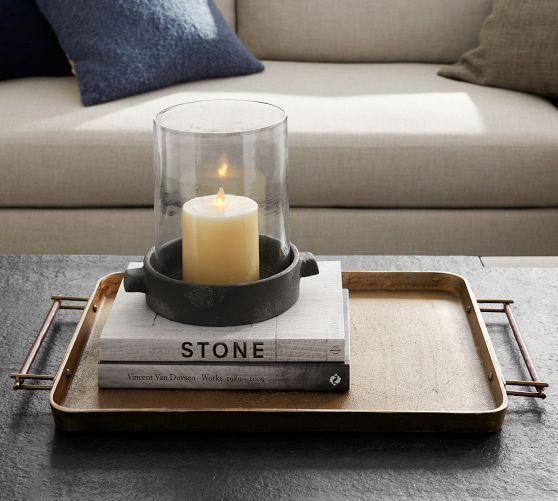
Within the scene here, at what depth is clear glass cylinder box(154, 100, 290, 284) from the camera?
0.90 m

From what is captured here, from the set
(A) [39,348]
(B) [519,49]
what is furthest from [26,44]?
(A) [39,348]

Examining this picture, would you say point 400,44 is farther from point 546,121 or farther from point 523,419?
point 523,419

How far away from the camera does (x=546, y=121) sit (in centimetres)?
195

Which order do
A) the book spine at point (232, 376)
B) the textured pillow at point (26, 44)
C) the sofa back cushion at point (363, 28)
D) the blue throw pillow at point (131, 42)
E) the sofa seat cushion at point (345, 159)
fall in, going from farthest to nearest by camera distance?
the sofa back cushion at point (363, 28), the textured pillow at point (26, 44), the blue throw pillow at point (131, 42), the sofa seat cushion at point (345, 159), the book spine at point (232, 376)

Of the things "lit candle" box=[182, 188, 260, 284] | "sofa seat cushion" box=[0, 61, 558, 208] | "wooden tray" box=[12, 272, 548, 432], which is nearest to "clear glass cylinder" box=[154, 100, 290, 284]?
"lit candle" box=[182, 188, 260, 284]

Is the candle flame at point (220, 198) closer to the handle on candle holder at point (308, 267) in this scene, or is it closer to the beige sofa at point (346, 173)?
the handle on candle holder at point (308, 267)

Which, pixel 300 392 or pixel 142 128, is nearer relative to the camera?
pixel 300 392

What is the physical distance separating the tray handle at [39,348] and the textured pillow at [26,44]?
4.27 feet

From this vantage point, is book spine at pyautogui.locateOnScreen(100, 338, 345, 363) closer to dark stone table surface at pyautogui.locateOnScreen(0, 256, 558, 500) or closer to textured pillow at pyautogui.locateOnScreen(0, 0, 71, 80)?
dark stone table surface at pyautogui.locateOnScreen(0, 256, 558, 500)

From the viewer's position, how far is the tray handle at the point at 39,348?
90 centimetres

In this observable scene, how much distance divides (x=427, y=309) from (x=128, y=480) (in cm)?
44

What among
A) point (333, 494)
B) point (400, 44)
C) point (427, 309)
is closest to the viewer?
point (333, 494)

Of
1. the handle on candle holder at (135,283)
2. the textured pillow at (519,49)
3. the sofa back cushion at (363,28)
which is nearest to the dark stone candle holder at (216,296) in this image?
the handle on candle holder at (135,283)

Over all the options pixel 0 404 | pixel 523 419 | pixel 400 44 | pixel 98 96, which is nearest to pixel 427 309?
pixel 523 419
